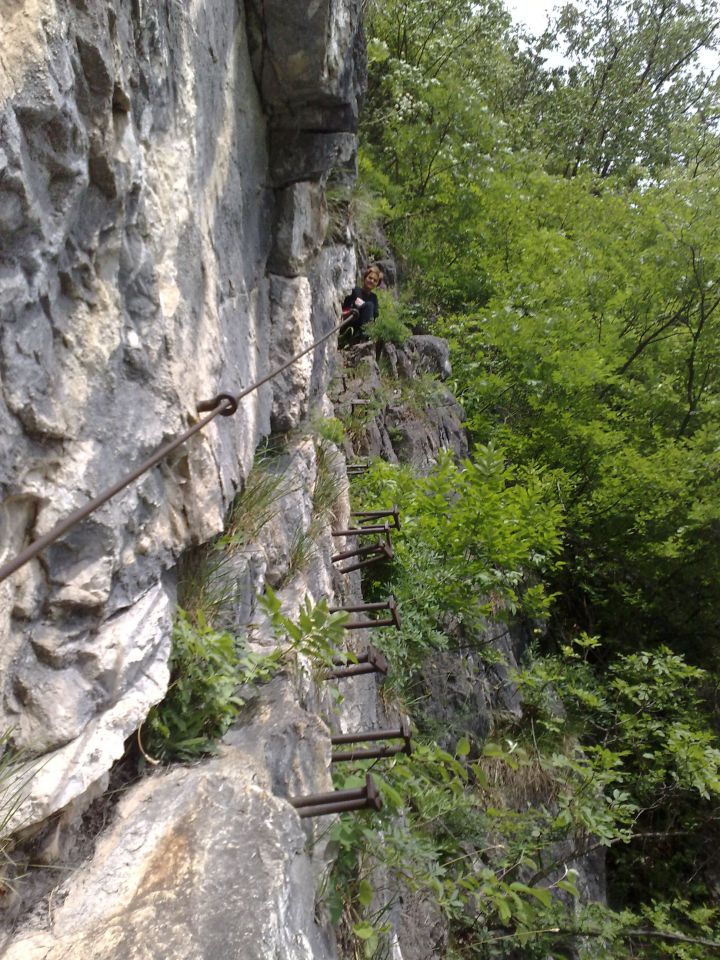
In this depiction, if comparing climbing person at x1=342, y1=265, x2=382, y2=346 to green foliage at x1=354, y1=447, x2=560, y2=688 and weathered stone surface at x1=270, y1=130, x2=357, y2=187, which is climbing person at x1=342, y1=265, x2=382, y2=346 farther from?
weathered stone surface at x1=270, y1=130, x2=357, y2=187

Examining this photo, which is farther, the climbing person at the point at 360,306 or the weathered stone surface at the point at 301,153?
the climbing person at the point at 360,306

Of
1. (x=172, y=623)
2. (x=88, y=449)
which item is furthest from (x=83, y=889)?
(x=88, y=449)

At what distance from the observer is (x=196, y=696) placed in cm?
254

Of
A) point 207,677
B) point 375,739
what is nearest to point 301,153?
point 207,677

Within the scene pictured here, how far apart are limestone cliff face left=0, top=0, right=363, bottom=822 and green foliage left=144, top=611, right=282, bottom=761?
0.16 m

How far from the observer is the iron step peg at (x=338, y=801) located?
8.19ft

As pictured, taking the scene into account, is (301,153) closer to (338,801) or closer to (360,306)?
(338,801)

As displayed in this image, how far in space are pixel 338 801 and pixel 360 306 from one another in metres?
5.71

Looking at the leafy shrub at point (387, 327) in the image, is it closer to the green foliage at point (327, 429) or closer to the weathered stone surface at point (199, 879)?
the green foliage at point (327, 429)

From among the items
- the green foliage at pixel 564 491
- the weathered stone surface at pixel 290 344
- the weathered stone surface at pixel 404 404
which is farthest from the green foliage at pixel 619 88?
the weathered stone surface at pixel 290 344

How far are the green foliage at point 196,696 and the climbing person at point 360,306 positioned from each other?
5.12 meters

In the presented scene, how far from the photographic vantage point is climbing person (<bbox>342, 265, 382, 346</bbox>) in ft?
24.9

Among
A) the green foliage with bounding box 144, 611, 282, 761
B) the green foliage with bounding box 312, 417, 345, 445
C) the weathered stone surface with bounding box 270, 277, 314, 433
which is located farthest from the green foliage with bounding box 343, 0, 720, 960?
the green foliage with bounding box 144, 611, 282, 761

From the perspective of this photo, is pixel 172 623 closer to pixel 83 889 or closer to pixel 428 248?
pixel 83 889
